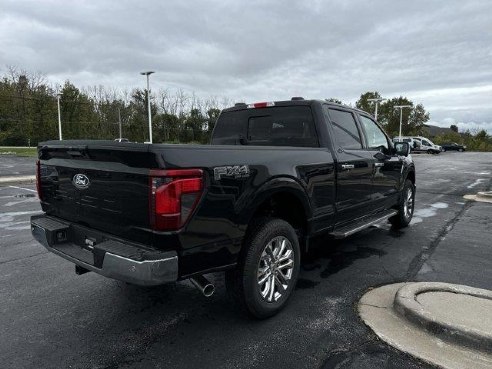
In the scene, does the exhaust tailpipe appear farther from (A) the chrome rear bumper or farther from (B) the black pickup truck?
(A) the chrome rear bumper

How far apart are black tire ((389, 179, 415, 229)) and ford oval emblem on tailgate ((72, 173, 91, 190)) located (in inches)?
204

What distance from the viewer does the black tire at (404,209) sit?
6.71m

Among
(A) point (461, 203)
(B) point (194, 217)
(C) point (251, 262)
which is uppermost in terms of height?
(B) point (194, 217)

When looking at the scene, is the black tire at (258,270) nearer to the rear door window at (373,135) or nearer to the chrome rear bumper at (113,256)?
the chrome rear bumper at (113,256)

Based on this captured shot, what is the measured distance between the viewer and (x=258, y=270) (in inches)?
131

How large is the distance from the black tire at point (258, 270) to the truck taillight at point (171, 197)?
778 mm

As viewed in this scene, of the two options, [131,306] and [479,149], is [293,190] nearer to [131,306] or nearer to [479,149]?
[131,306]

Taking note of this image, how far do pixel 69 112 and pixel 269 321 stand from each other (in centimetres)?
4874

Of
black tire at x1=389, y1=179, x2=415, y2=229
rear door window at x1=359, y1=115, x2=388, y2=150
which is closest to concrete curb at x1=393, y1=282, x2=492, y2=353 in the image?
rear door window at x1=359, y1=115, x2=388, y2=150

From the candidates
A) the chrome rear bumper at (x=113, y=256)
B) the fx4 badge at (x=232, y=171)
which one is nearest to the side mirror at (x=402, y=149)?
the fx4 badge at (x=232, y=171)

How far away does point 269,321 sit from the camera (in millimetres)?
3473

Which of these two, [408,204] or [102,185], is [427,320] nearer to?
[102,185]

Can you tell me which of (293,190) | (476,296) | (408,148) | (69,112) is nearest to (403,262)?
(476,296)

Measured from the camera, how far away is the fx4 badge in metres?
A: 2.87
